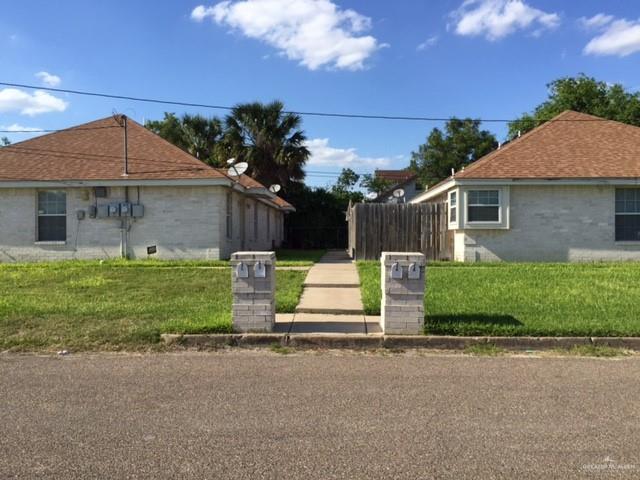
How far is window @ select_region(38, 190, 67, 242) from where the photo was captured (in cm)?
1798

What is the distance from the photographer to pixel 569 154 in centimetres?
1802

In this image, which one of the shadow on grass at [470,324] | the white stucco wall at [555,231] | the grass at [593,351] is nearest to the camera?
the grass at [593,351]

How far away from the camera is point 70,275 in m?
13.5

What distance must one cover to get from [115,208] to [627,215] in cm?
1562

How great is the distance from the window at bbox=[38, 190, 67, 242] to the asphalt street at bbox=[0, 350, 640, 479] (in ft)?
40.6

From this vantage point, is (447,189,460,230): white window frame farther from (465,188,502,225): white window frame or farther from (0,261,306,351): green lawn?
(0,261,306,351): green lawn

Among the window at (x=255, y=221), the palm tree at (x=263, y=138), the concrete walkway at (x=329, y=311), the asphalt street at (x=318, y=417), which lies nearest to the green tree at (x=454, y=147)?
the palm tree at (x=263, y=138)

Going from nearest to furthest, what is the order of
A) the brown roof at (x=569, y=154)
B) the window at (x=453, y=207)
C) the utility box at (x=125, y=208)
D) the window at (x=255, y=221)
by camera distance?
1. the brown roof at (x=569, y=154)
2. the window at (x=453, y=207)
3. the utility box at (x=125, y=208)
4. the window at (x=255, y=221)

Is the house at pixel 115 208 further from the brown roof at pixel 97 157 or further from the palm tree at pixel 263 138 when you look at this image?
the palm tree at pixel 263 138

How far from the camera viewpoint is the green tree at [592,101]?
32.2m

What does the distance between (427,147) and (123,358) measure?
50.7m

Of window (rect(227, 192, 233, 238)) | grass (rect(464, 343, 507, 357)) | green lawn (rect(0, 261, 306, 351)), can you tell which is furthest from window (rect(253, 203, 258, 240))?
grass (rect(464, 343, 507, 357))

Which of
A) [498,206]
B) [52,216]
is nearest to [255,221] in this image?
[52,216]

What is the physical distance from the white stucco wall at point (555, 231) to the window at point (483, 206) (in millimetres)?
395
